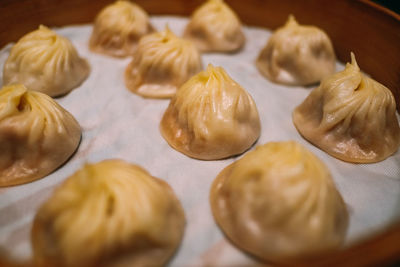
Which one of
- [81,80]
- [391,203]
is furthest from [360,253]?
[81,80]

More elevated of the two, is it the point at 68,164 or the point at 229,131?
the point at 229,131

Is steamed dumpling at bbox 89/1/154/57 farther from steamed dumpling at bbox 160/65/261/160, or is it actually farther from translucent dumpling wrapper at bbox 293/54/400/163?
translucent dumpling wrapper at bbox 293/54/400/163

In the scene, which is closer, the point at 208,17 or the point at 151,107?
the point at 151,107

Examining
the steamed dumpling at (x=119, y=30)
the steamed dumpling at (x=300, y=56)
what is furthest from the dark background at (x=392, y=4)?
the steamed dumpling at (x=119, y=30)

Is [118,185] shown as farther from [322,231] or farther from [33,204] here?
[322,231]

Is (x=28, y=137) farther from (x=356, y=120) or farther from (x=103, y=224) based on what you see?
(x=356, y=120)

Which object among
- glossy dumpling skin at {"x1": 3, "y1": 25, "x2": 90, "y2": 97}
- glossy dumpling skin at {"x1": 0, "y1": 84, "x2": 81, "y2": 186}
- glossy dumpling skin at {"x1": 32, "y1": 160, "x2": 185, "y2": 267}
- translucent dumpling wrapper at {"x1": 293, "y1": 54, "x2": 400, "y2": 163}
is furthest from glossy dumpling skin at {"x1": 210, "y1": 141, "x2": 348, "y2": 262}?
glossy dumpling skin at {"x1": 3, "y1": 25, "x2": 90, "y2": 97}

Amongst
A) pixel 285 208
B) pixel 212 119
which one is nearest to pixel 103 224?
pixel 285 208
